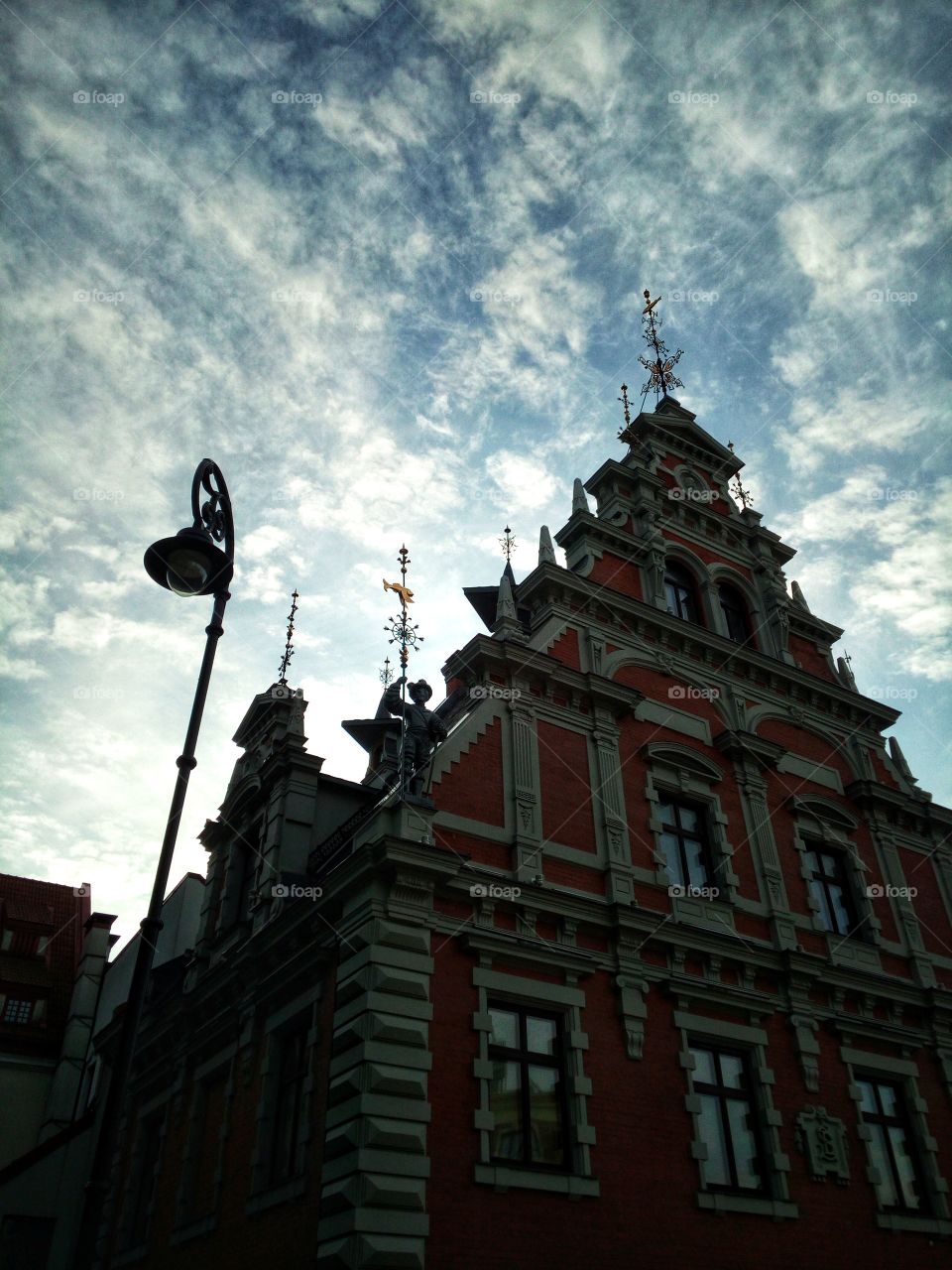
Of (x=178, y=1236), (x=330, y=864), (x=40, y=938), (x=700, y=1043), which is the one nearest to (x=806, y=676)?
(x=700, y=1043)

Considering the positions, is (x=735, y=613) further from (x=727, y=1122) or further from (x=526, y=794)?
(x=727, y=1122)

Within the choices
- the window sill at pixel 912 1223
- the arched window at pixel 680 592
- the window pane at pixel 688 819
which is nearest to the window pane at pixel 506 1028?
the window pane at pixel 688 819

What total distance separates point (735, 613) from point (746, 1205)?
42.2 ft

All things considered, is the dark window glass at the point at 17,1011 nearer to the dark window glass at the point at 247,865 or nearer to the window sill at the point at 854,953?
the dark window glass at the point at 247,865

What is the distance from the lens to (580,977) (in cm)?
1434

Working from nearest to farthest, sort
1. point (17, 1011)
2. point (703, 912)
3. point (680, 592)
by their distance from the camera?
1. point (703, 912)
2. point (680, 592)
3. point (17, 1011)

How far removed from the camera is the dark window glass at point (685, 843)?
56.2ft

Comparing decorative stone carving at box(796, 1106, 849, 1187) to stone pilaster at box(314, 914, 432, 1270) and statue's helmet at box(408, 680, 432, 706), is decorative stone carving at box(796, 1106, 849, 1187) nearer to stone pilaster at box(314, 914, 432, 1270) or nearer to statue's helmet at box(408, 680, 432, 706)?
stone pilaster at box(314, 914, 432, 1270)

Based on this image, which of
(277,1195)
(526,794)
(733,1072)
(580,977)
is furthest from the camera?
(526,794)

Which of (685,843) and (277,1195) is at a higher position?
(685,843)

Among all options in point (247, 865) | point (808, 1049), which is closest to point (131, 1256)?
point (247, 865)

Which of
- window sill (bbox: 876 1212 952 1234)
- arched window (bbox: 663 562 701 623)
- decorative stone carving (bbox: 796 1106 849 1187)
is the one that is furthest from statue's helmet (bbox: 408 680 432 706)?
window sill (bbox: 876 1212 952 1234)

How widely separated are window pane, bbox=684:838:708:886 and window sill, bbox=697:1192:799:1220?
15.9 feet

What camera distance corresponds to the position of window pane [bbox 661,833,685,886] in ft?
55.6
